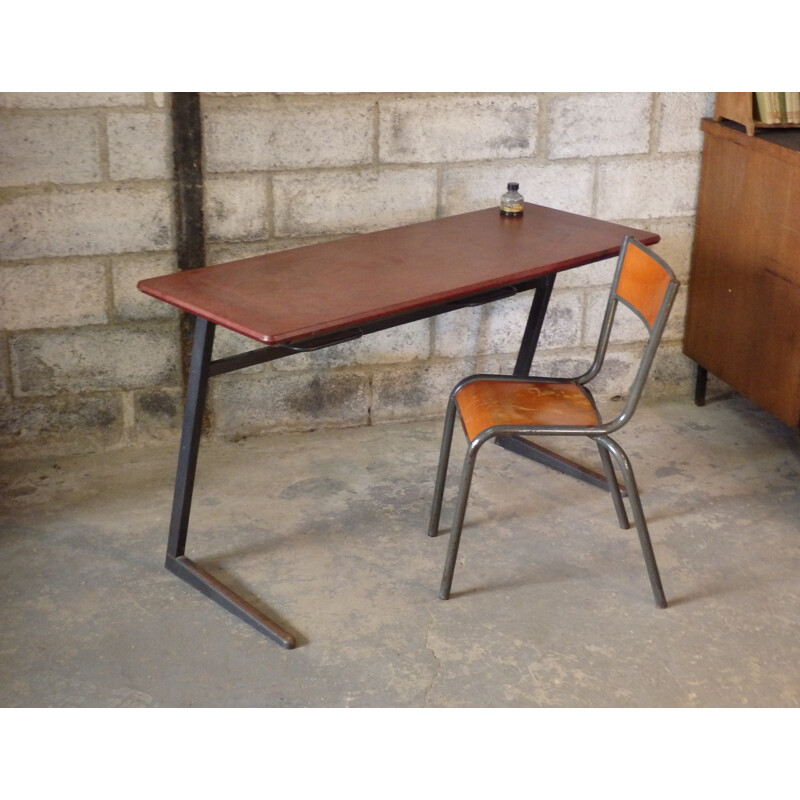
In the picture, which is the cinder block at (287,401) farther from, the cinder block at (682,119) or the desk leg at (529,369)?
the cinder block at (682,119)

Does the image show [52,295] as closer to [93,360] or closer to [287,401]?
[93,360]

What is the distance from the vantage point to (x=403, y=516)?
3.28 metres

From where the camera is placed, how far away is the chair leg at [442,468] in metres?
3.04

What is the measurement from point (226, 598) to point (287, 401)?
1.12 meters

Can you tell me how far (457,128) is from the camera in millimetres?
3629

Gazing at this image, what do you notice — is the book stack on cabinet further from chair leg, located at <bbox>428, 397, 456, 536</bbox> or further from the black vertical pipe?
the black vertical pipe

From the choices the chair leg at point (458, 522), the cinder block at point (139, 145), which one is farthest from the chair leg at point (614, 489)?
the cinder block at point (139, 145)

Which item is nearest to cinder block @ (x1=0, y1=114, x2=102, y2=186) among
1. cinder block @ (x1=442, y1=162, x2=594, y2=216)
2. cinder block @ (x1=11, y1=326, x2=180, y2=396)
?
cinder block @ (x1=11, y1=326, x2=180, y2=396)

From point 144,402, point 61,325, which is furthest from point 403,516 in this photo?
point 61,325

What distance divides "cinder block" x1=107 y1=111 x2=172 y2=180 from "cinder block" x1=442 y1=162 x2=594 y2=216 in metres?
0.91

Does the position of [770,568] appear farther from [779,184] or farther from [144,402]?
[144,402]

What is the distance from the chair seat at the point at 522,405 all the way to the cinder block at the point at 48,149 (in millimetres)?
1340

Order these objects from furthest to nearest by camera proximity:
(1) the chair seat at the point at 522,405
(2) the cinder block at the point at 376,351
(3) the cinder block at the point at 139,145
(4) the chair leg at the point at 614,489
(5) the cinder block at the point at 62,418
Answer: (2) the cinder block at the point at 376,351 < (5) the cinder block at the point at 62,418 < (3) the cinder block at the point at 139,145 < (4) the chair leg at the point at 614,489 < (1) the chair seat at the point at 522,405

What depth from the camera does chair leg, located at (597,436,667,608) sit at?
8.90ft
